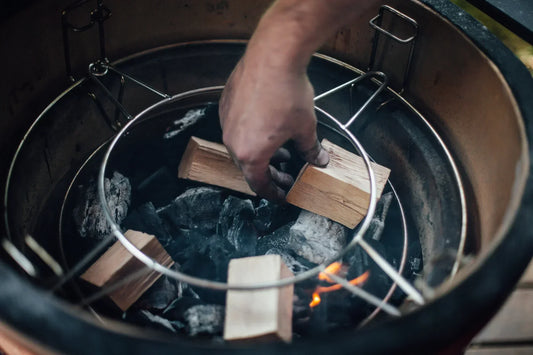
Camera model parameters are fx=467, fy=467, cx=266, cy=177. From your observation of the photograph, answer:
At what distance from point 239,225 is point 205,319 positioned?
31 cm

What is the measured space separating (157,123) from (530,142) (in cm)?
115

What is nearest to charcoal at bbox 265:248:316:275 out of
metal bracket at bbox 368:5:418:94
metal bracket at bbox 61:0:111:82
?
metal bracket at bbox 368:5:418:94

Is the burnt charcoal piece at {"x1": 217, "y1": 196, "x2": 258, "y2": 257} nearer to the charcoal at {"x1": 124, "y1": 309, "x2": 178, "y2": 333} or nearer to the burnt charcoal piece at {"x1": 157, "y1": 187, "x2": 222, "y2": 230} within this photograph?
the burnt charcoal piece at {"x1": 157, "y1": 187, "x2": 222, "y2": 230}

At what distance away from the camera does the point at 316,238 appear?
4.25ft

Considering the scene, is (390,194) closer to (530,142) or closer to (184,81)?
(530,142)

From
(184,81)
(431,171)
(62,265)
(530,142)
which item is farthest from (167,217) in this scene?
(530,142)

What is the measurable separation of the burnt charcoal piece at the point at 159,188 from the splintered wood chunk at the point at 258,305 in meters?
0.45

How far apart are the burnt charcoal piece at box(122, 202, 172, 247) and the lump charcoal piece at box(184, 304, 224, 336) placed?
28 cm

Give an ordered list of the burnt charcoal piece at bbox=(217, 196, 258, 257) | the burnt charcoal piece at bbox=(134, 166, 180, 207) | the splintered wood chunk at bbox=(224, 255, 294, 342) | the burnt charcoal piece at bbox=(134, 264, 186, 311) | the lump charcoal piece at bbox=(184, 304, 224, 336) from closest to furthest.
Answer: the splintered wood chunk at bbox=(224, 255, 294, 342), the lump charcoal piece at bbox=(184, 304, 224, 336), the burnt charcoal piece at bbox=(134, 264, 186, 311), the burnt charcoal piece at bbox=(217, 196, 258, 257), the burnt charcoal piece at bbox=(134, 166, 180, 207)

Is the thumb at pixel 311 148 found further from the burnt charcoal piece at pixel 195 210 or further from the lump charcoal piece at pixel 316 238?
the burnt charcoal piece at pixel 195 210

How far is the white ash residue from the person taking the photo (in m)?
1.56

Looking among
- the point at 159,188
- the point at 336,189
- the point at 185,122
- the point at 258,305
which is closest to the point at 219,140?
the point at 185,122

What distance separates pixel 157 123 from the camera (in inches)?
64.5

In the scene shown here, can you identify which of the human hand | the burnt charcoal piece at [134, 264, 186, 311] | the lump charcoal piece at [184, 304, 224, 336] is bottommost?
the burnt charcoal piece at [134, 264, 186, 311]
